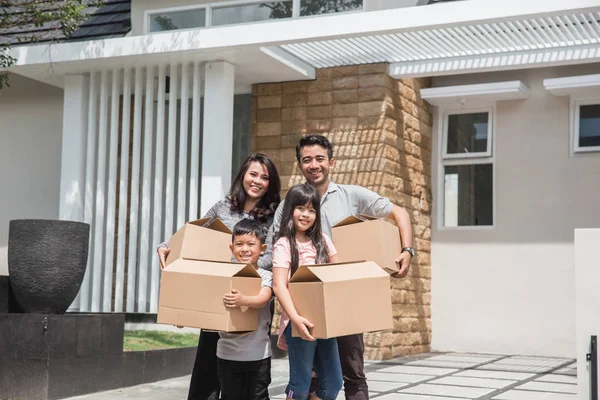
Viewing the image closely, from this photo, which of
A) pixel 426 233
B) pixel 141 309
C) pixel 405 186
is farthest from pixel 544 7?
pixel 141 309

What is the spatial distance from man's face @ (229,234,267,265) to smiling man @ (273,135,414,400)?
12 cm

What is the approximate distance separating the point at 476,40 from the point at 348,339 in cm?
479

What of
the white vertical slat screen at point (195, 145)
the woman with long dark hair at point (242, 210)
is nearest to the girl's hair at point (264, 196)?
the woman with long dark hair at point (242, 210)

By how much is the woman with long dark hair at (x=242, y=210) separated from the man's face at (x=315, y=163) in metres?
0.20

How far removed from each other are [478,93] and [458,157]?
32.3 inches

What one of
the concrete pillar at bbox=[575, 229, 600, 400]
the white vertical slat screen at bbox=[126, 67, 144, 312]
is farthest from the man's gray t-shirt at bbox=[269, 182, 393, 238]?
the white vertical slat screen at bbox=[126, 67, 144, 312]

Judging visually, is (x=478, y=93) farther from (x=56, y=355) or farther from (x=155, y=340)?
(x=56, y=355)

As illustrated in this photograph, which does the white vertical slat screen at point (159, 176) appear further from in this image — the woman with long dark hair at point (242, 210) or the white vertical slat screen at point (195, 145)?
the woman with long dark hair at point (242, 210)

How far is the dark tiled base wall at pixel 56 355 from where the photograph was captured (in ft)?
18.9

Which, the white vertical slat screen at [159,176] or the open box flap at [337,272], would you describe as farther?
the white vertical slat screen at [159,176]

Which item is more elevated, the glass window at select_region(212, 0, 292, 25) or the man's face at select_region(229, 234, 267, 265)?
the glass window at select_region(212, 0, 292, 25)

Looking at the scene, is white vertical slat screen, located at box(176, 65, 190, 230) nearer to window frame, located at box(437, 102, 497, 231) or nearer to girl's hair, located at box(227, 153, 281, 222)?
window frame, located at box(437, 102, 497, 231)

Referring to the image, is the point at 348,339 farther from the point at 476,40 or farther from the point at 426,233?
the point at 426,233

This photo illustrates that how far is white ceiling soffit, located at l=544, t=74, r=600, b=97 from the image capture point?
8.73m
